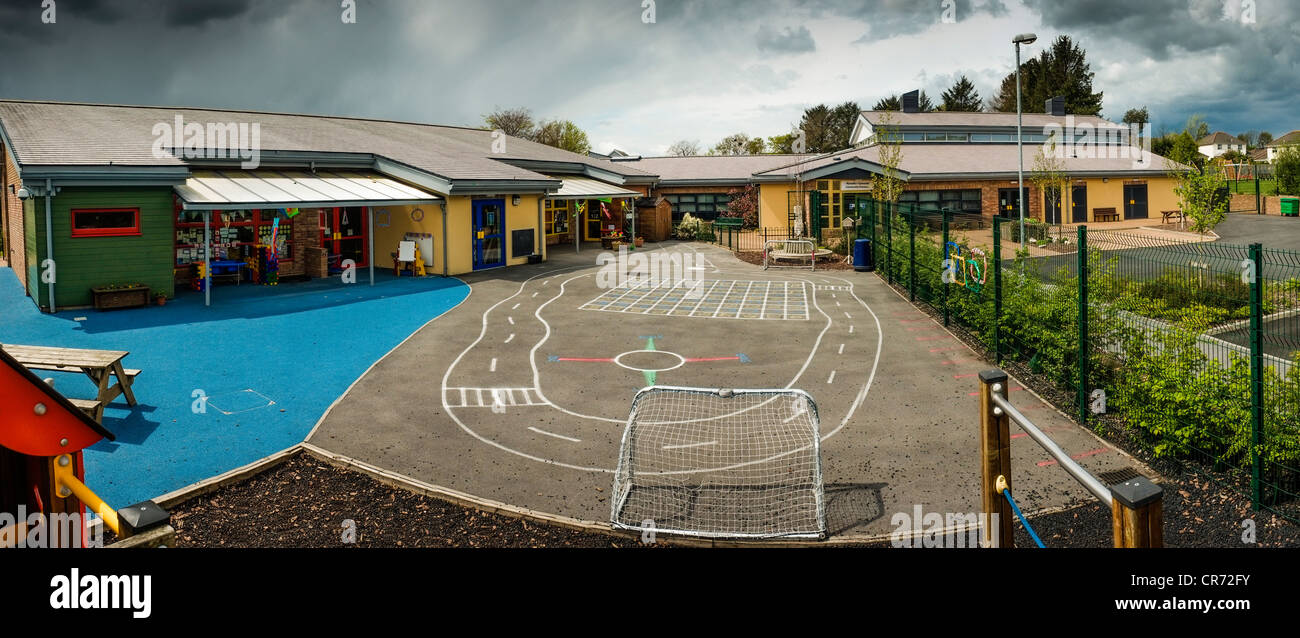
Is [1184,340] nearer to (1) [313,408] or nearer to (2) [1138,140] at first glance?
(1) [313,408]

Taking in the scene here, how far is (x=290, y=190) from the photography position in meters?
25.5

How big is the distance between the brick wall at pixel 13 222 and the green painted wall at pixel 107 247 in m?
3.14

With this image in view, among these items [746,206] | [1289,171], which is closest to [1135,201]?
[1289,171]

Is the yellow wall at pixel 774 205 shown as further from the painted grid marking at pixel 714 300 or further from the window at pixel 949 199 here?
the painted grid marking at pixel 714 300

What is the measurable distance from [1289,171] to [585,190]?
143 feet

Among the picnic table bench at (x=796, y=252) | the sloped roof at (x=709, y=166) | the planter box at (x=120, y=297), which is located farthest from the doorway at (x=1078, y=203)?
the planter box at (x=120, y=297)

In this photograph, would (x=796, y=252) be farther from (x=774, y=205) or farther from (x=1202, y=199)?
(x=1202, y=199)

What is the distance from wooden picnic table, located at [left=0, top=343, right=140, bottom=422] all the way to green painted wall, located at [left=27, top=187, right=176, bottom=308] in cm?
939

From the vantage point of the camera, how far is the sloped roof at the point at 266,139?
907 inches

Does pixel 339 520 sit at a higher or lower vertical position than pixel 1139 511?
lower

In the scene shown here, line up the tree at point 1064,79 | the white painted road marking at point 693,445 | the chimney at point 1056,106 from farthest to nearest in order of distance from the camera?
the tree at point 1064,79
the chimney at point 1056,106
the white painted road marking at point 693,445

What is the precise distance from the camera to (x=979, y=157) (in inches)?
1964

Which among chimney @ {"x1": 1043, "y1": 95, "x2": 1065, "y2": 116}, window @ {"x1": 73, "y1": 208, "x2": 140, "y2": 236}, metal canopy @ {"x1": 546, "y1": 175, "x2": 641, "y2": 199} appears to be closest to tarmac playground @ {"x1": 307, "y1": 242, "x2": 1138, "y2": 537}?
window @ {"x1": 73, "y1": 208, "x2": 140, "y2": 236}
